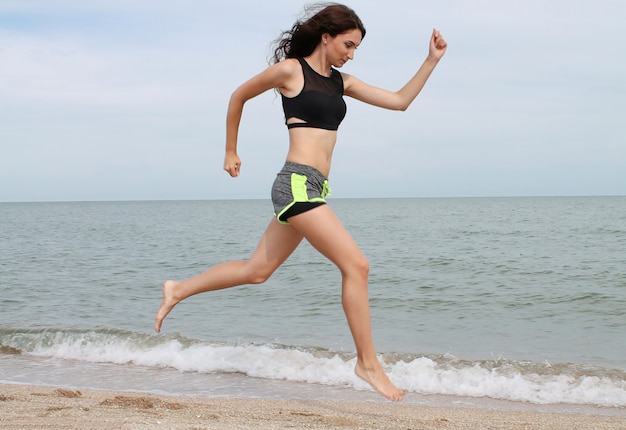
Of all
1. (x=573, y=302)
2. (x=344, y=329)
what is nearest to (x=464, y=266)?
(x=573, y=302)

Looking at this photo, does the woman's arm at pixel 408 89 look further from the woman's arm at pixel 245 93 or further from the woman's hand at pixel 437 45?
the woman's arm at pixel 245 93

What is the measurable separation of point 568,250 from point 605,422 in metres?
17.1

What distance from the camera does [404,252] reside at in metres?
22.9

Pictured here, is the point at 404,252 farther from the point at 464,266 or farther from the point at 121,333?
the point at 121,333

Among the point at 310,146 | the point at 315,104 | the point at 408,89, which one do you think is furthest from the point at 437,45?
the point at 310,146

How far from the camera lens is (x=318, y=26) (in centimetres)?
418

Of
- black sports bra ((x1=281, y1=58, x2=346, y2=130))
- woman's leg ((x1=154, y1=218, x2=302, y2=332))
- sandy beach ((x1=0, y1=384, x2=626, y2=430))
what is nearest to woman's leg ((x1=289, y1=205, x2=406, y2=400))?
woman's leg ((x1=154, y1=218, x2=302, y2=332))

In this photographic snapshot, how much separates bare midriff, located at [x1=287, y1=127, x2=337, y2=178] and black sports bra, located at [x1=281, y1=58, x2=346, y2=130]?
0.11ft

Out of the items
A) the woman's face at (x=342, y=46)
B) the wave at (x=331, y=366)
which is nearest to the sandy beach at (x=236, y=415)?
the wave at (x=331, y=366)

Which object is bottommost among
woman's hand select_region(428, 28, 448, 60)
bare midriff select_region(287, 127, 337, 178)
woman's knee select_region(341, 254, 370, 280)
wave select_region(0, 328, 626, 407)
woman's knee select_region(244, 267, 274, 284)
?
wave select_region(0, 328, 626, 407)

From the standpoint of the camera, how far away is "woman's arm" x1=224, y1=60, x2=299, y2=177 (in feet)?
13.4

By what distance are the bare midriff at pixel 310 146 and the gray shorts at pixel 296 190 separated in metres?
0.04

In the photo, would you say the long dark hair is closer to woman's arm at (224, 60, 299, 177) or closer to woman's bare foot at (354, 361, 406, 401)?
woman's arm at (224, 60, 299, 177)

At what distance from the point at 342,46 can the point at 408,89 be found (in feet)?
2.15
